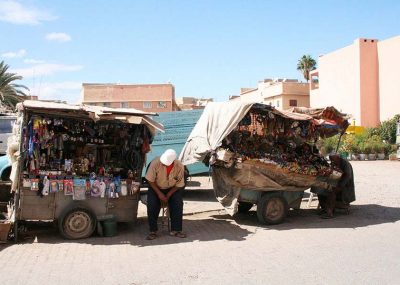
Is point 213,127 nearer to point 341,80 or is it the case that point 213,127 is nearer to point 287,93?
point 341,80

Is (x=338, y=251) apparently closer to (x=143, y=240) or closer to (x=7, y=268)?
(x=143, y=240)

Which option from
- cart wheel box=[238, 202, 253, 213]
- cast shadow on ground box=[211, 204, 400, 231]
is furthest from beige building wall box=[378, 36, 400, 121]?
cart wheel box=[238, 202, 253, 213]

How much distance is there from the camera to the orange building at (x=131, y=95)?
188ft

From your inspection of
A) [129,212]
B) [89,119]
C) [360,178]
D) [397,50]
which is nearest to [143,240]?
[129,212]

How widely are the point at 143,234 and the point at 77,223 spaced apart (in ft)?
3.76

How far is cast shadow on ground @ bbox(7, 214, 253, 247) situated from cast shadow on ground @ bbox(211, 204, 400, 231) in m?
0.60

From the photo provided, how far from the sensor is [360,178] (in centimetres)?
1712

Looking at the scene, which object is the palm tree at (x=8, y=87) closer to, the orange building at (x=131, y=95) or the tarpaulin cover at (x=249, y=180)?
the orange building at (x=131, y=95)

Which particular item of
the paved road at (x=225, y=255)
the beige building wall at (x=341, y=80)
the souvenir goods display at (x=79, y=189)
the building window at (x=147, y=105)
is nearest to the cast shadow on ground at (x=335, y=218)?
the paved road at (x=225, y=255)

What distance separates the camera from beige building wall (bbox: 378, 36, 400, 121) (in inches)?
1276

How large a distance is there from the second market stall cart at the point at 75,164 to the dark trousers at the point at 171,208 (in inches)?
13.7

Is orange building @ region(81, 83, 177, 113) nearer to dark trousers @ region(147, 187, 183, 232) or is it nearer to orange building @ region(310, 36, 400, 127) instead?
orange building @ region(310, 36, 400, 127)

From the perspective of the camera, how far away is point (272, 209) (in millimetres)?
8688

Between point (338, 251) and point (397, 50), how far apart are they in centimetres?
2936
